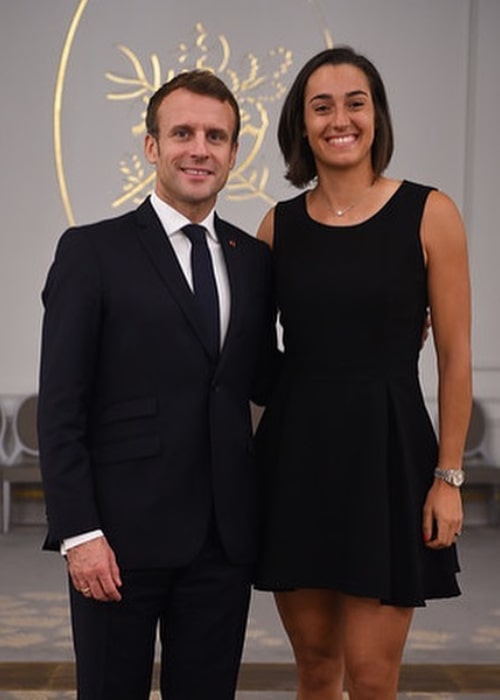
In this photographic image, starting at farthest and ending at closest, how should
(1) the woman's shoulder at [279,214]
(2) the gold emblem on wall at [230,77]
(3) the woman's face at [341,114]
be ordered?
(2) the gold emblem on wall at [230,77] → (1) the woman's shoulder at [279,214] → (3) the woman's face at [341,114]

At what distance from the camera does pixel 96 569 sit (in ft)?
5.35

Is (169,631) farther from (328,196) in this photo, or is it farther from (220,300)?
(328,196)

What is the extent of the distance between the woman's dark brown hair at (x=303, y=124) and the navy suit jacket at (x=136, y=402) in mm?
381

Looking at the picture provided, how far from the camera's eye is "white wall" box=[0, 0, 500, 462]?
5895mm

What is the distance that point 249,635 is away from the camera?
373 cm

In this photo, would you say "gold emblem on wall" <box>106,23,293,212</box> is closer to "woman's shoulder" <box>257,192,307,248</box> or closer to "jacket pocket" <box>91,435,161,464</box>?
"woman's shoulder" <box>257,192,307,248</box>

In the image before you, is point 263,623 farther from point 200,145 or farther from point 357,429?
point 200,145

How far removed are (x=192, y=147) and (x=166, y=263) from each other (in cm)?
20

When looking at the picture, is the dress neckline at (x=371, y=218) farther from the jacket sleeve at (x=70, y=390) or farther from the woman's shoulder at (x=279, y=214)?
the jacket sleeve at (x=70, y=390)

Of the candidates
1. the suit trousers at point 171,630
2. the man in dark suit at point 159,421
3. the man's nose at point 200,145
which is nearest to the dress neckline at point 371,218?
the man in dark suit at point 159,421

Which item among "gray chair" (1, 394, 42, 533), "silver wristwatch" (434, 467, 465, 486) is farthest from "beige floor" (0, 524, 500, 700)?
"silver wristwatch" (434, 467, 465, 486)

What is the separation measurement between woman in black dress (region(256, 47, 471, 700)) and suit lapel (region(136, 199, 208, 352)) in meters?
0.26

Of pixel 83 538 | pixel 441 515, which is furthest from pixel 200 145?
pixel 441 515

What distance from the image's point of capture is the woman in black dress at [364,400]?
6.00 ft
